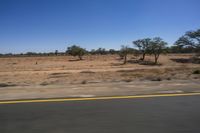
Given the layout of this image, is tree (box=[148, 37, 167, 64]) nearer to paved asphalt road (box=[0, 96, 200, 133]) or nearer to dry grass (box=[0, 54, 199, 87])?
dry grass (box=[0, 54, 199, 87])

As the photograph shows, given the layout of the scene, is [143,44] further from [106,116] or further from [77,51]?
[106,116]

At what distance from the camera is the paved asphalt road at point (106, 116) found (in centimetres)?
456

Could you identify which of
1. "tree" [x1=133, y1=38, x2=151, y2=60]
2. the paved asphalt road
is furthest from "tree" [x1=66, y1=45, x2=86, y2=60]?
the paved asphalt road

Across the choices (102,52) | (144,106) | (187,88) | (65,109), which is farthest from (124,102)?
(102,52)

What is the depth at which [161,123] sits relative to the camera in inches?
191

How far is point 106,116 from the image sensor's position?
5.32 m

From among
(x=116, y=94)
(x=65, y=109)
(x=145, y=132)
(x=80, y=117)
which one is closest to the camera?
(x=145, y=132)

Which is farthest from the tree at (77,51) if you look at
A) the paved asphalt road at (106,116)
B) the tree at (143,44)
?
the paved asphalt road at (106,116)

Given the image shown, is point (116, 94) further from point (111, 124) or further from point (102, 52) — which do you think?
point (102, 52)

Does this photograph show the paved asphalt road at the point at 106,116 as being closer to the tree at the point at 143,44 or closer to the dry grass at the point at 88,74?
the dry grass at the point at 88,74

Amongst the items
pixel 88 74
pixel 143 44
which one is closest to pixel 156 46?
pixel 143 44

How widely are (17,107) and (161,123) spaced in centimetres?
322

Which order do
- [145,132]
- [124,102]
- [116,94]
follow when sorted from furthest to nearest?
[116,94], [124,102], [145,132]

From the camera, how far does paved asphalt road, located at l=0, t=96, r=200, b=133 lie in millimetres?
4562
